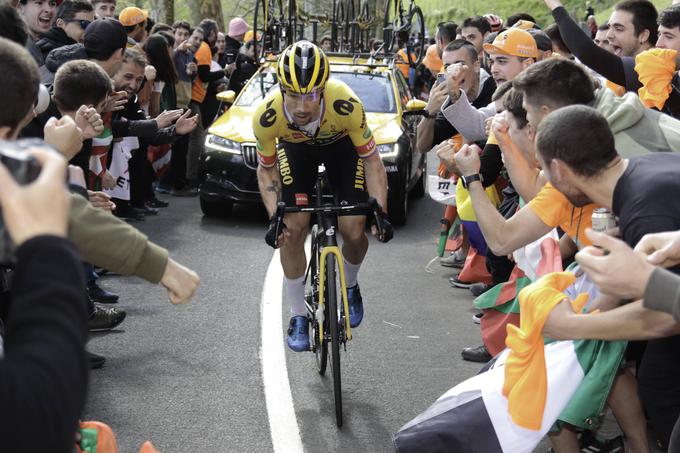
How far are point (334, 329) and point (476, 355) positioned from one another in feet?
4.98

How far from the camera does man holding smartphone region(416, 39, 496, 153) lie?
8094mm

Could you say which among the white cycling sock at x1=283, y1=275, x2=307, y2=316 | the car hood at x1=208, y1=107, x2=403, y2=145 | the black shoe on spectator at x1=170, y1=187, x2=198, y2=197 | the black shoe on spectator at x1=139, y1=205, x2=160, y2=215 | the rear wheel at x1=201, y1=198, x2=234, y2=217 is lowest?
the black shoe on spectator at x1=170, y1=187, x2=198, y2=197

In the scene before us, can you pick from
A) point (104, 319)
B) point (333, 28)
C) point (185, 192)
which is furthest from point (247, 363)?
point (333, 28)

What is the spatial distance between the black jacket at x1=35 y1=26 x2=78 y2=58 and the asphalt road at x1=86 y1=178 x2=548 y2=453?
7.28ft

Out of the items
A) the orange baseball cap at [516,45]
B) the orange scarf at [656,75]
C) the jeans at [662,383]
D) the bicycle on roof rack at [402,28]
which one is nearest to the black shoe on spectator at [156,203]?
the bicycle on roof rack at [402,28]

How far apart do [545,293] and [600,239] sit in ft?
2.89

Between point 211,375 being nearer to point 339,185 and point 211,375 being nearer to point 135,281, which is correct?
point 339,185

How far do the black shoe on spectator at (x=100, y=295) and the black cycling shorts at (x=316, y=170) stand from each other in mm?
2360

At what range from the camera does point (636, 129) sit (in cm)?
490

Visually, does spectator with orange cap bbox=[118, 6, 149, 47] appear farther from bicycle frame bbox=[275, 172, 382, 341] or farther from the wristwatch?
the wristwatch

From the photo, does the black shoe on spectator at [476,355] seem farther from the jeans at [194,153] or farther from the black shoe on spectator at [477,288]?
the jeans at [194,153]

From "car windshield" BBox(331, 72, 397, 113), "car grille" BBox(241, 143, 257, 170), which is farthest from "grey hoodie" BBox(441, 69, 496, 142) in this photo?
"car windshield" BBox(331, 72, 397, 113)

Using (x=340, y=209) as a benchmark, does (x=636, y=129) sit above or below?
above

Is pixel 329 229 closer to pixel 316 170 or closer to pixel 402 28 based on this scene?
pixel 316 170
